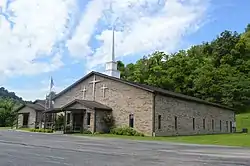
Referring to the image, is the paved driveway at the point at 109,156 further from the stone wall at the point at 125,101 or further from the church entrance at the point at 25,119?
the church entrance at the point at 25,119

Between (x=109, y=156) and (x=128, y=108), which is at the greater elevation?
(x=128, y=108)

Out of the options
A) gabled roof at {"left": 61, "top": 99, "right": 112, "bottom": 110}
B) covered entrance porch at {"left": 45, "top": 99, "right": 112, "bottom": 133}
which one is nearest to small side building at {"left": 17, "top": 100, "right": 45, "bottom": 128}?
covered entrance porch at {"left": 45, "top": 99, "right": 112, "bottom": 133}

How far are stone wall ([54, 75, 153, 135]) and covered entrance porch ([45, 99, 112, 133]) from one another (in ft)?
4.00

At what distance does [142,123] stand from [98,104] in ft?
20.6

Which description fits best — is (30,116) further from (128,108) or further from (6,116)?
(128,108)

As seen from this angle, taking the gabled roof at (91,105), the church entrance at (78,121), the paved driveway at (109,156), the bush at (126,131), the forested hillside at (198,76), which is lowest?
the paved driveway at (109,156)

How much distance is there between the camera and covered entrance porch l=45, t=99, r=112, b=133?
36.9 metres

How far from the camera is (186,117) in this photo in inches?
1655

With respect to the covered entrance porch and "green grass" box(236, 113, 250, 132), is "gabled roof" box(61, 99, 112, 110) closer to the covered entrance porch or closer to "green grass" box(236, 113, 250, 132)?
the covered entrance porch

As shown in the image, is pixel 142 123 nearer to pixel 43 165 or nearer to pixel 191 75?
pixel 43 165

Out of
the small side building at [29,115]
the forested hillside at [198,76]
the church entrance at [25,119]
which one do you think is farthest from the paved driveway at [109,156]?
the forested hillside at [198,76]

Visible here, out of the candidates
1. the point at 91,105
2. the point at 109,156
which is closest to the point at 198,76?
the point at 91,105

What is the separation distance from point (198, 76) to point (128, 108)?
42774mm

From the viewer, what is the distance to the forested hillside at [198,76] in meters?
75.9
